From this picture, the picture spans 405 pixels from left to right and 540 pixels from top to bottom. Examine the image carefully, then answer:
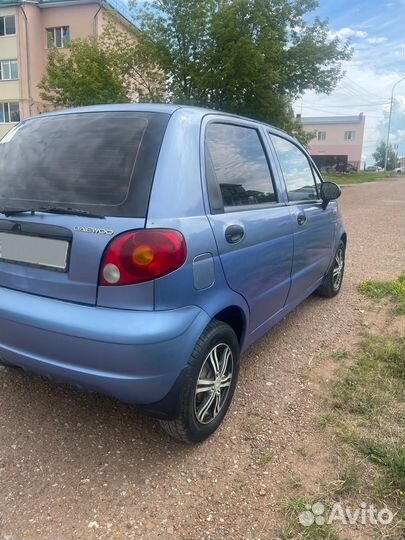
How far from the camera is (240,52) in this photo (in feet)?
57.0

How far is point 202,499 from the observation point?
6.65ft

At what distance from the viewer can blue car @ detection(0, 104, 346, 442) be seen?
1969mm

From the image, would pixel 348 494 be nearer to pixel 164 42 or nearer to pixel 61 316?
pixel 61 316

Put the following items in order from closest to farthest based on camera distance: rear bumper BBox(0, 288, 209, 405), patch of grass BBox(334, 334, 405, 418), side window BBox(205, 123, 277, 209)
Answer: rear bumper BBox(0, 288, 209, 405)
side window BBox(205, 123, 277, 209)
patch of grass BBox(334, 334, 405, 418)

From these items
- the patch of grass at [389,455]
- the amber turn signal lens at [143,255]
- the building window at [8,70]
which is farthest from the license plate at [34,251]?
the building window at [8,70]

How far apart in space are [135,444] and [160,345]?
30.4 inches

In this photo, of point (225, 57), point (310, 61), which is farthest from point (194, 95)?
point (310, 61)

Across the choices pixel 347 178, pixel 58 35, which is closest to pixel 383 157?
pixel 347 178

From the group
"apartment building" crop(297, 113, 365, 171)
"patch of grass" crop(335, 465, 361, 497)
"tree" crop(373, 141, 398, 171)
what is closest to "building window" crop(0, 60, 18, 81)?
"patch of grass" crop(335, 465, 361, 497)

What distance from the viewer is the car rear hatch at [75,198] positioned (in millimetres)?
2018

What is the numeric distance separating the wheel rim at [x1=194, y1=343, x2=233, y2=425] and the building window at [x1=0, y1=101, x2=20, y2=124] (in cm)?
3322

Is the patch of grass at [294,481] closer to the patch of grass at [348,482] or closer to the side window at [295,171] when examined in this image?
the patch of grass at [348,482]

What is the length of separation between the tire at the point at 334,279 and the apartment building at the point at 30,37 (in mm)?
29754

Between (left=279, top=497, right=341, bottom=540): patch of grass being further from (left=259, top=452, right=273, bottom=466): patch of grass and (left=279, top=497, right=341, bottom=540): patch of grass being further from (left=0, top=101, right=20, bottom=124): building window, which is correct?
(left=0, top=101, right=20, bottom=124): building window
